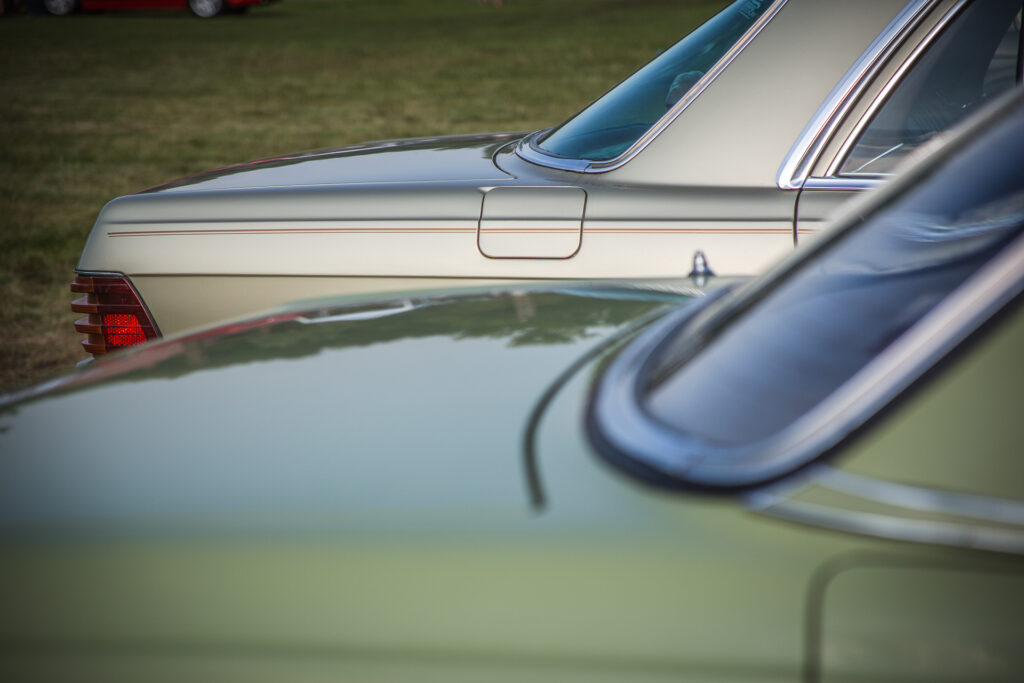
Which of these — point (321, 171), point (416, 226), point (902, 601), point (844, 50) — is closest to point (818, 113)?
point (844, 50)

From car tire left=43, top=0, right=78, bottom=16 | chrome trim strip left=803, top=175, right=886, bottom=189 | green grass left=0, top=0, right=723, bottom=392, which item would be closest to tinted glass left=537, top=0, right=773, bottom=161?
chrome trim strip left=803, top=175, right=886, bottom=189

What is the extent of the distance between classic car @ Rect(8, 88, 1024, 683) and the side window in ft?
4.12

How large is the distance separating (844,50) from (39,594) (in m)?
2.25

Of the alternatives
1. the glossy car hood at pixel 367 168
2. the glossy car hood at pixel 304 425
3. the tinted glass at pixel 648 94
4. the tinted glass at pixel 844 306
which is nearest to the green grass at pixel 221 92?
the glossy car hood at pixel 367 168

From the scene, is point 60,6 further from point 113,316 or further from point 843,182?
point 843,182

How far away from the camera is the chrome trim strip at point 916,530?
0.98 meters

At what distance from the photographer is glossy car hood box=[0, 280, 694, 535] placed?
3.87ft

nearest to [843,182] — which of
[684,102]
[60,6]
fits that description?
[684,102]

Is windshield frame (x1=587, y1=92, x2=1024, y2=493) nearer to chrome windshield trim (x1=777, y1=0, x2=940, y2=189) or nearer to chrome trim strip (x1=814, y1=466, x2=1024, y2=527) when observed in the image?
chrome trim strip (x1=814, y1=466, x2=1024, y2=527)

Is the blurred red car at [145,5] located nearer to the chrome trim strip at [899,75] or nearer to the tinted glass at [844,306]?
the chrome trim strip at [899,75]

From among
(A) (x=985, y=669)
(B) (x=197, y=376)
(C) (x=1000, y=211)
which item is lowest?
(A) (x=985, y=669)

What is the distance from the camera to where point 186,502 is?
1.21 m

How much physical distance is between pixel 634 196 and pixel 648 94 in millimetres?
629

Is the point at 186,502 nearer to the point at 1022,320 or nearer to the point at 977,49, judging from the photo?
the point at 1022,320
